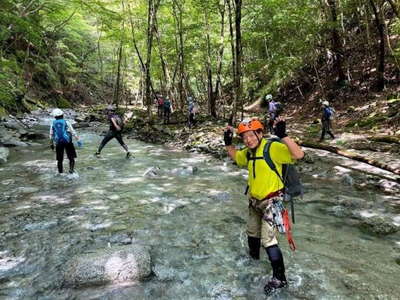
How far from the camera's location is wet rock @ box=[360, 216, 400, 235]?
21.2ft

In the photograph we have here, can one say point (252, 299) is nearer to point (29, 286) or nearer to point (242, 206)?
point (29, 286)

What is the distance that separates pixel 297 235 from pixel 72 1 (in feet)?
51.1

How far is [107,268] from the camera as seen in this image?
4.70 meters

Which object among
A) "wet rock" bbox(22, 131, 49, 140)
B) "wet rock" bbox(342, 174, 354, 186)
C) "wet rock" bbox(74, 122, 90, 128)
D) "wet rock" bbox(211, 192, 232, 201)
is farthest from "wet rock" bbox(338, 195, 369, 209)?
"wet rock" bbox(74, 122, 90, 128)

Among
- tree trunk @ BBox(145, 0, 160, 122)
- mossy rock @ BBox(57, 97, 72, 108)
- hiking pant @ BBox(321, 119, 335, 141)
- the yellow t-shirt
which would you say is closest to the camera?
the yellow t-shirt

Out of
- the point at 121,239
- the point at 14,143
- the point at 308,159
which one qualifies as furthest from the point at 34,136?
the point at 121,239

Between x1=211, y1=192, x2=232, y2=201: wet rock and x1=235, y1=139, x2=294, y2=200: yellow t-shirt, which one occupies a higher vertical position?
x1=235, y1=139, x2=294, y2=200: yellow t-shirt

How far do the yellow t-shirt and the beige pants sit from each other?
10 centimetres

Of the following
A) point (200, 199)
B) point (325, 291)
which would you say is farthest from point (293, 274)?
point (200, 199)

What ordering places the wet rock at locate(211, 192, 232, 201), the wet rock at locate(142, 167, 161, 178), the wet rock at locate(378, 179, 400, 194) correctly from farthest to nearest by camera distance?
the wet rock at locate(142, 167, 161, 178), the wet rock at locate(378, 179, 400, 194), the wet rock at locate(211, 192, 232, 201)

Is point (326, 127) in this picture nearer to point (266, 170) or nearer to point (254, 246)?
point (254, 246)

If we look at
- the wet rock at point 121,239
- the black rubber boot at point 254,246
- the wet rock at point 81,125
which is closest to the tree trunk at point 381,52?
the black rubber boot at point 254,246

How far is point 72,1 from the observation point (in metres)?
16.8

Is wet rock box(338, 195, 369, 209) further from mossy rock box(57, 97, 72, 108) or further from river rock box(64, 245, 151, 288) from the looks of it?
mossy rock box(57, 97, 72, 108)
